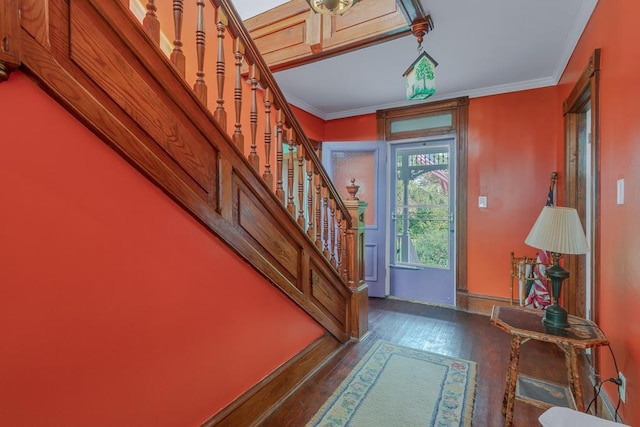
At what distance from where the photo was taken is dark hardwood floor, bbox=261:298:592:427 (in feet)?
5.66

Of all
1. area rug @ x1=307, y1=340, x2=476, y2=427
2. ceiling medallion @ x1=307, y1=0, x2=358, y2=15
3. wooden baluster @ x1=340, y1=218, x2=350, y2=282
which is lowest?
area rug @ x1=307, y1=340, x2=476, y2=427

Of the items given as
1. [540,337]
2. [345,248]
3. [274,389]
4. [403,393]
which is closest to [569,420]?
[540,337]

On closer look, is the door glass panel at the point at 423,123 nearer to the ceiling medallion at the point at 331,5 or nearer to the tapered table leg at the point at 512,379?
the ceiling medallion at the point at 331,5

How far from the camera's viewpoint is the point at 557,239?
1.52 m

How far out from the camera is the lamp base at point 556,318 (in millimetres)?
1543

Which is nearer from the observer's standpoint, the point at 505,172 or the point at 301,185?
the point at 301,185

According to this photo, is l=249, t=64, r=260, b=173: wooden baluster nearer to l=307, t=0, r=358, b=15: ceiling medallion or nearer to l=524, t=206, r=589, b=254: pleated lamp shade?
l=307, t=0, r=358, b=15: ceiling medallion

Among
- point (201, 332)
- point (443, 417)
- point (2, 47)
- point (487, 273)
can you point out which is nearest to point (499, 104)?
point (487, 273)

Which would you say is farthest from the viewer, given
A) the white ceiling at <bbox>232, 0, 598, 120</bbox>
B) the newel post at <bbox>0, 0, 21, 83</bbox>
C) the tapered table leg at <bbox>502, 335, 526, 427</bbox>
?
the white ceiling at <bbox>232, 0, 598, 120</bbox>

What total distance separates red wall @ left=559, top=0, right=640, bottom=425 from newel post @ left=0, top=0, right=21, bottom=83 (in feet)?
7.59

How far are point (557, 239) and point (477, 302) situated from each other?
217cm

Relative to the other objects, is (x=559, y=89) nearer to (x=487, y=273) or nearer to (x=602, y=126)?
(x=602, y=126)

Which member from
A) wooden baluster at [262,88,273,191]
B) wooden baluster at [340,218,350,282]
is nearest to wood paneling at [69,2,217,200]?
wooden baluster at [262,88,273,191]

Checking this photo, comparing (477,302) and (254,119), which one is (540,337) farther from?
(477,302)
